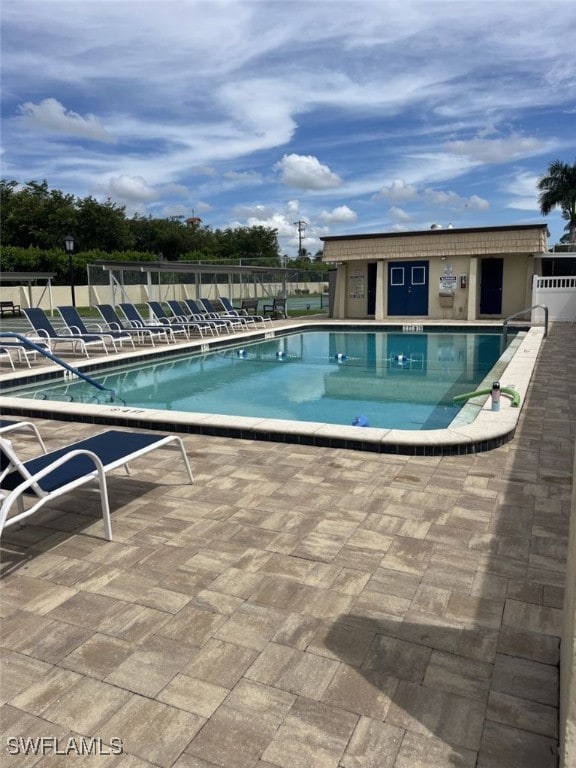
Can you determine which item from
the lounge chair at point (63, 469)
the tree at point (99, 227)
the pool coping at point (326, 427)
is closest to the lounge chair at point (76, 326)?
the pool coping at point (326, 427)

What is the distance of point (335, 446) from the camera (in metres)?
5.14

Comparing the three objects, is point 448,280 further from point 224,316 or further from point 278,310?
point 224,316

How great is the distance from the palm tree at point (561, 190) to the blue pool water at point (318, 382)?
30.7m

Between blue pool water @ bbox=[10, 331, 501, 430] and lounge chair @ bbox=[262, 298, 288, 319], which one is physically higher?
lounge chair @ bbox=[262, 298, 288, 319]

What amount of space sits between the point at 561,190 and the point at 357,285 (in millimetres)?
26671

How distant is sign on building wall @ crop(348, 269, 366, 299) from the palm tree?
1023 inches

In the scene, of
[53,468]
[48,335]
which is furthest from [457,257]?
[53,468]

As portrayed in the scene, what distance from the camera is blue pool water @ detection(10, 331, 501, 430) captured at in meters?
8.66

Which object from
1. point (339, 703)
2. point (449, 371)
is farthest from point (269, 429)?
point (449, 371)

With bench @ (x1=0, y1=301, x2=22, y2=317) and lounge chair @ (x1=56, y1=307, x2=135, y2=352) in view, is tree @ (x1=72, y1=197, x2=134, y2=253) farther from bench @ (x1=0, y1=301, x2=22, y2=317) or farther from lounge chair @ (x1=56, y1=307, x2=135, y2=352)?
lounge chair @ (x1=56, y1=307, x2=135, y2=352)

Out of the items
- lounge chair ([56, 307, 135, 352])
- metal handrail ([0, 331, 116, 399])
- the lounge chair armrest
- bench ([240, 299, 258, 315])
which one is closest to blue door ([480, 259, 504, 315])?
bench ([240, 299, 258, 315])

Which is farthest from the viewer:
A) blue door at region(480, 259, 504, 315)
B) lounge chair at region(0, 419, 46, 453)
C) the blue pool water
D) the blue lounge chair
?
blue door at region(480, 259, 504, 315)

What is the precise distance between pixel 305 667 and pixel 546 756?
34.0 inches

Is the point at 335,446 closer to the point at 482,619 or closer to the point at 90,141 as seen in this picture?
the point at 482,619
